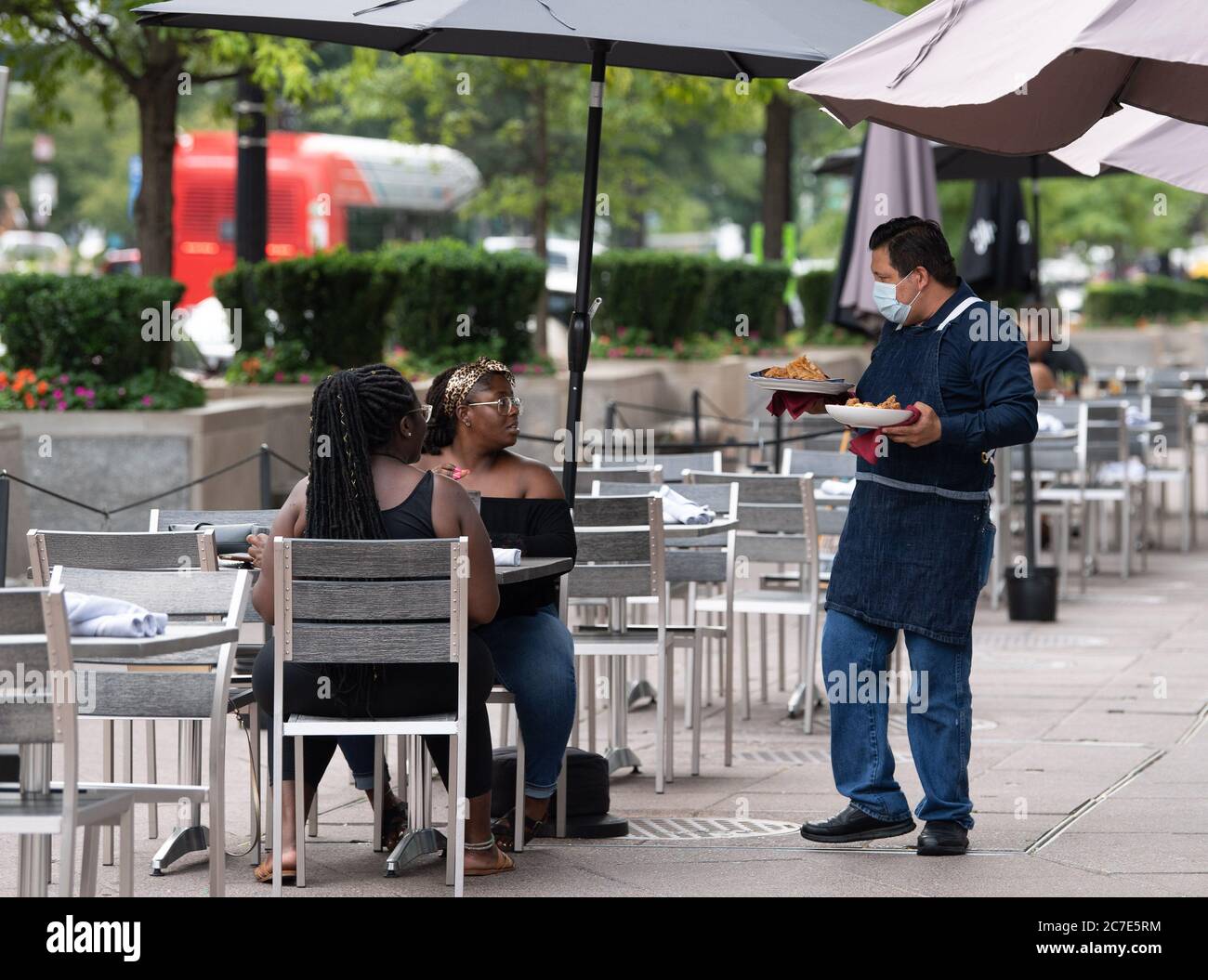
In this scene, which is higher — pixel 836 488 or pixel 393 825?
pixel 836 488

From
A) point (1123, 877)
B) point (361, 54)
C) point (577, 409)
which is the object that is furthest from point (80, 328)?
point (1123, 877)

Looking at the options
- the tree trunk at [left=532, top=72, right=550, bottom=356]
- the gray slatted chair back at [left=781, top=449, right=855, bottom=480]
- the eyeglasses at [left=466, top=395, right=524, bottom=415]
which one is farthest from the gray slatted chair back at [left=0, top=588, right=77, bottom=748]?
the tree trunk at [left=532, top=72, right=550, bottom=356]

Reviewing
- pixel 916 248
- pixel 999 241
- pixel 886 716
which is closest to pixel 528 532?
pixel 886 716

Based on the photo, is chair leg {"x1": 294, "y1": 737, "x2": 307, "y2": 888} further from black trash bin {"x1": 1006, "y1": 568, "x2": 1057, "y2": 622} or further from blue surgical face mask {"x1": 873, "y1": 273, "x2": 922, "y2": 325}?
black trash bin {"x1": 1006, "y1": 568, "x2": 1057, "y2": 622}

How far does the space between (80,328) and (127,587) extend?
5891 mm

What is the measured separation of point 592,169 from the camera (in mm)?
6828

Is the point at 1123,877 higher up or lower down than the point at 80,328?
lower down

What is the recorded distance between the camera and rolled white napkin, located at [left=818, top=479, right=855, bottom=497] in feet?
30.2

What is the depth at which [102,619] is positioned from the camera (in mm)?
4547

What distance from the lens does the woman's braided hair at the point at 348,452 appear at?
219 inches

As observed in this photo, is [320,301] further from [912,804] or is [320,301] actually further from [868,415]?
[868,415]

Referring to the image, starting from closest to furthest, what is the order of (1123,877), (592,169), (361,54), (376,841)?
(1123,877), (376,841), (592,169), (361,54)

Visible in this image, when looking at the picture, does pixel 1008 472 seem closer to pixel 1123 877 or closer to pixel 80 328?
pixel 80 328

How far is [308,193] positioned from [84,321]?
23.2 m
